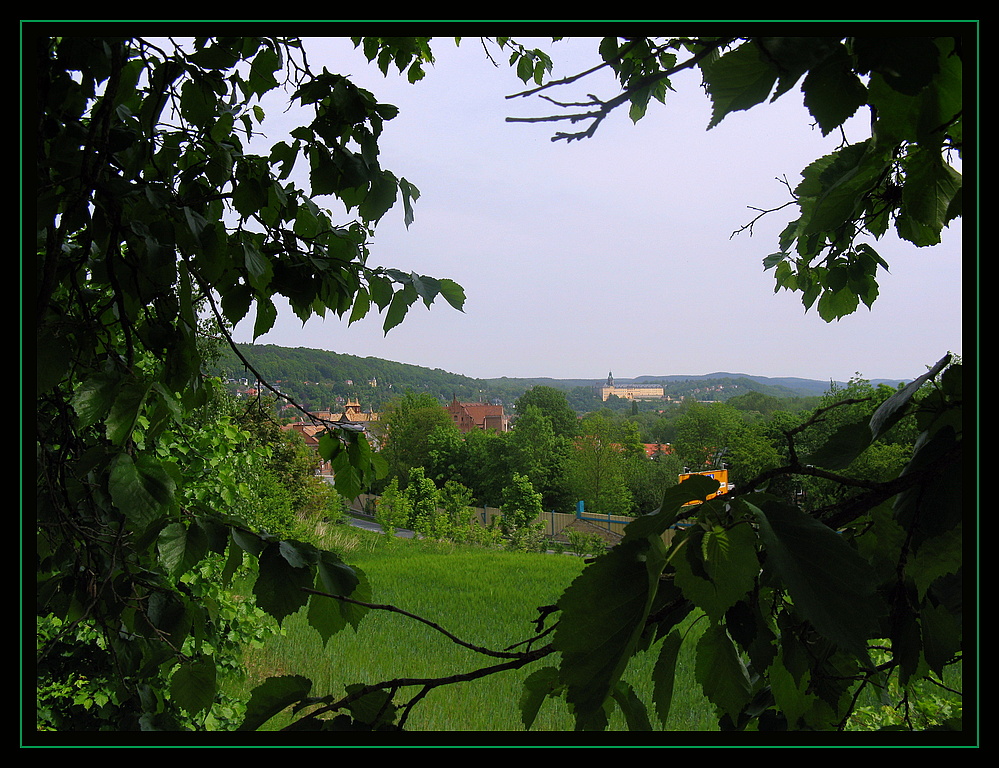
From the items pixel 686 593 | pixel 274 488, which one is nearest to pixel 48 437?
pixel 686 593

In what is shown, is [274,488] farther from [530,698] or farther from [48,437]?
[530,698]

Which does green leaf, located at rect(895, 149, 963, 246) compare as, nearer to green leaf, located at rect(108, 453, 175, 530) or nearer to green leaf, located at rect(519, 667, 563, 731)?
green leaf, located at rect(519, 667, 563, 731)

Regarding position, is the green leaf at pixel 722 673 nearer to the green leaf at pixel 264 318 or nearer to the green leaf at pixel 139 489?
the green leaf at pixel 139 489

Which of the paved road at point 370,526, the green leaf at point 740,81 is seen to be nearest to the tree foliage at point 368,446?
the green leaf at point 740,81

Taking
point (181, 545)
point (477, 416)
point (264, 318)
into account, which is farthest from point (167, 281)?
point (477, 416)

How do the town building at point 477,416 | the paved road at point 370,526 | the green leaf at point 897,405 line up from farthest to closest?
the town building at point 477,416
the paved road at point 370,526
the green leaf at point 897,405

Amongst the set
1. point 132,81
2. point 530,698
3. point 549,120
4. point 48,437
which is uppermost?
point 132,81
